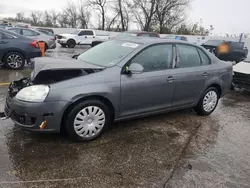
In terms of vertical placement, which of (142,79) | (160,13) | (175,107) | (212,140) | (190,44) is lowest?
(212,140)

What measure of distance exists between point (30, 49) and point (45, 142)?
242 inches

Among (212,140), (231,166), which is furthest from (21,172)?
(212,140)

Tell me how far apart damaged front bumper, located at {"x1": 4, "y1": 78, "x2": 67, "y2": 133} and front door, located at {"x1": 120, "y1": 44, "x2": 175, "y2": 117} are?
999 mm

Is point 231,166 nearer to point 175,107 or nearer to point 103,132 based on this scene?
point 175,107

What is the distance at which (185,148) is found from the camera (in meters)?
3.60

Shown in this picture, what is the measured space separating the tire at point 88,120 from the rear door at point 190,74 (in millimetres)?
1486

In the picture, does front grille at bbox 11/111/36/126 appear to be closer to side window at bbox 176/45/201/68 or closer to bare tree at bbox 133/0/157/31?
side window at bbox 176/45/201/68

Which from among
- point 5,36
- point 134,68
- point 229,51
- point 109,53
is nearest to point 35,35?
point 5,36

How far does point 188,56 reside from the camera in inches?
179

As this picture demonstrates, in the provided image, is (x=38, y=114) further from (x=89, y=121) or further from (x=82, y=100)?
(x=89, y=121)

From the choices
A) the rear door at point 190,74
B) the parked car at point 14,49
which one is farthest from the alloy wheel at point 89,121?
the parked car at point 14,49

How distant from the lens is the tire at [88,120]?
10.9 ft

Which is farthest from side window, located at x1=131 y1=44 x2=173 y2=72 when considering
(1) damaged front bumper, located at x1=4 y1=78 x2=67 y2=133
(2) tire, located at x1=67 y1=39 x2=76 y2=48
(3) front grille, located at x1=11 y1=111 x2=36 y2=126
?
(2) tire, located at x1=67 y1=39 x2=76 y2=48

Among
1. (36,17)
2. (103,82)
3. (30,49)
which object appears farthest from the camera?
(36,17)
